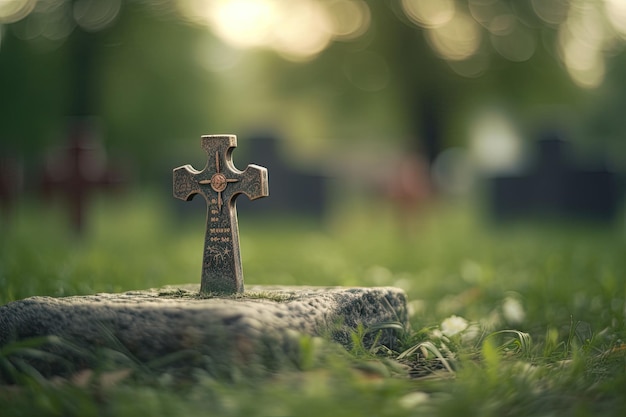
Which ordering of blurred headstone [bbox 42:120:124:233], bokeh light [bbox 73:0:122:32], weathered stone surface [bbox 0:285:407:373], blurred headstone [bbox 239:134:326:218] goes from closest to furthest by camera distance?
weathered stone surface [bbox 0:285:407:373] → blurred headstone [bbox 42:120:124:233] → blurred headstone [bbox 239:134:326:218] → bokeh light [bbox 73:0:122:32]

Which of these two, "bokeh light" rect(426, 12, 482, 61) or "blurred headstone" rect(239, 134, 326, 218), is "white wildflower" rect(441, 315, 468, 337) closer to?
"blurred headstone" rect(239, 134, 326, 218)

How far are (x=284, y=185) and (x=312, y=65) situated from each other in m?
5.09

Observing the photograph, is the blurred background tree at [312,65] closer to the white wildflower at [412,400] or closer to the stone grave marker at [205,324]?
the stone grave marker at [205,324]

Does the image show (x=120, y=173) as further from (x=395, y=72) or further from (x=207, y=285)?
(x=395, y=72)

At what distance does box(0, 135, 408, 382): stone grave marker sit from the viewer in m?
2.95

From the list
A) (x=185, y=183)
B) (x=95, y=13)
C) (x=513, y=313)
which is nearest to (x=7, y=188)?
(x=185, y=183)

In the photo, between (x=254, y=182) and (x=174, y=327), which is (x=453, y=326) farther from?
(x=174, y=327)

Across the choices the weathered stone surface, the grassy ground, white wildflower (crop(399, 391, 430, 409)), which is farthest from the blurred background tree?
white wildflower (crop(399, 391, 430, 409))

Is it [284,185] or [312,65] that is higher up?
[312,65]

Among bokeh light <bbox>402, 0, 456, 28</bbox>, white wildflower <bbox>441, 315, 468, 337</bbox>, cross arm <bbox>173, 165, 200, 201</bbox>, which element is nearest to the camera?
white wildflower <bbox>441, 315, 468, 337</bbox>

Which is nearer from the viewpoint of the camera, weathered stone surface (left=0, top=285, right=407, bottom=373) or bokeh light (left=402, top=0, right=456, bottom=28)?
weathered stone surface (left=0, top=285, right=407, bottom=373)

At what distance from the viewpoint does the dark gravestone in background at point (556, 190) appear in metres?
14.0

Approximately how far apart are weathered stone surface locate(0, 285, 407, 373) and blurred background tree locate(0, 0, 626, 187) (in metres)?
13.0

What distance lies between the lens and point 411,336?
12.6 ft
